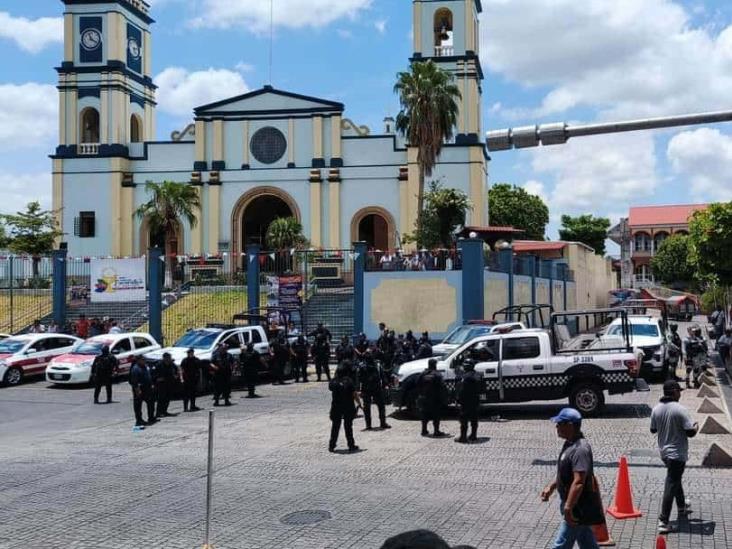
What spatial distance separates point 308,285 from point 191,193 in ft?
59.4

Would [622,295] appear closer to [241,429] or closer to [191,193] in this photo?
[191,193]

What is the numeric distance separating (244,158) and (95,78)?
35.6 feet

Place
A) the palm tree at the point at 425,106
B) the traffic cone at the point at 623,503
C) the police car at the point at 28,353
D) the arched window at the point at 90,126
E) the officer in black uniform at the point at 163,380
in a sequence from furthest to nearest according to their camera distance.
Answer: the arched window at the point at 90,126
the palm tree at the point at 425,106
the police car at the point at 28,353
the officer in black uniform at the point at 163,380
the traffic cone at the point at 623,503

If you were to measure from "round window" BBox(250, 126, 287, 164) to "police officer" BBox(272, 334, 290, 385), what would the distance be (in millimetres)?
29835

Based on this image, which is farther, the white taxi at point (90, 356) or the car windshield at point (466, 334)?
the white taxi at point (90, 356)

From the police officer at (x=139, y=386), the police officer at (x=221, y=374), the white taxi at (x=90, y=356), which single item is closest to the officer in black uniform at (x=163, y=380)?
the police officer at (x=139, y=386)

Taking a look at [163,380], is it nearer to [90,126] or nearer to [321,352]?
[321,352]

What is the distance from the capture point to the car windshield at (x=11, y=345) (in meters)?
26.1

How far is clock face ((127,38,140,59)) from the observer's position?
56641 millimetres

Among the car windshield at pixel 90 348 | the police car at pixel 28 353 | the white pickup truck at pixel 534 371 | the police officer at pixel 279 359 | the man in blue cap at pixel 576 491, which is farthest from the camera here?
the police car at pixel 28 353

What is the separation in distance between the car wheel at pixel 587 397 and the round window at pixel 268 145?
39.0 metres

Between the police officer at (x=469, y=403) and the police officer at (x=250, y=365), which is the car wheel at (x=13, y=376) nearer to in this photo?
the police officer at (x=250, y=365)

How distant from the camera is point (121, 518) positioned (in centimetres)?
1009

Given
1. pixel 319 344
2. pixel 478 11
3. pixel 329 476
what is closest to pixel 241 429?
pixel 329 476
